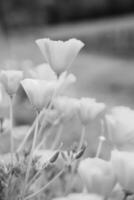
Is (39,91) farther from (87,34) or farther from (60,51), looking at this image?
(87,34)

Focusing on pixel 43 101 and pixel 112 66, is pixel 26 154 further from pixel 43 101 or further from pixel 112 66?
pixel 112 66

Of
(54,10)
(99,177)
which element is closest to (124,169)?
(99,177)

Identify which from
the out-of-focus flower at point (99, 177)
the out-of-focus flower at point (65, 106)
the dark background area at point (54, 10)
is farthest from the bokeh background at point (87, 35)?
the out-of-focus flower at point (99, 177)

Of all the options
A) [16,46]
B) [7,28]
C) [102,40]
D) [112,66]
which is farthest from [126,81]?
[7,28]

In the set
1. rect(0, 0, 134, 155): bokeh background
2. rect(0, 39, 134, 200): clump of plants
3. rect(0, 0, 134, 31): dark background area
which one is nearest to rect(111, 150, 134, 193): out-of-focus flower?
rect(0, 39, 134, 200): clump of plants

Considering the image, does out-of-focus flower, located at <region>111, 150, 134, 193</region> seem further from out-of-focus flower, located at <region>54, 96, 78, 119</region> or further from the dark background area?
the dark background area

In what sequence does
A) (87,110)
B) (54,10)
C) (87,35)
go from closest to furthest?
(87,110) < (87,35) < (54,10)
